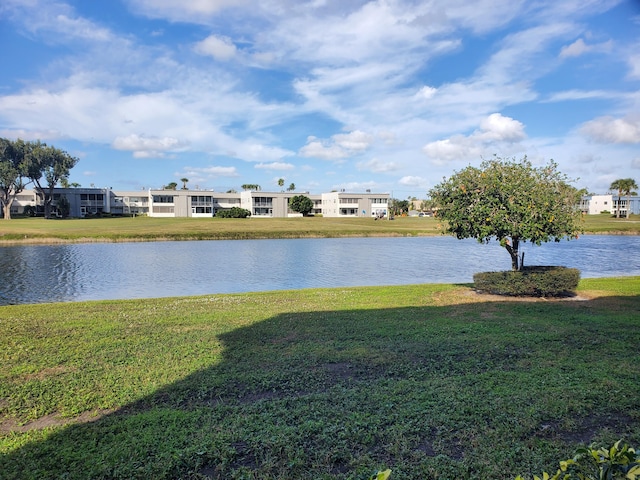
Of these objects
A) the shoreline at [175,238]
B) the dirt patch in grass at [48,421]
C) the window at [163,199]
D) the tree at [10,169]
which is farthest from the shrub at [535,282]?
the window at [163,199]

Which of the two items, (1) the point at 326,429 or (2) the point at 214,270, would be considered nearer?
(1) the point at 326,429

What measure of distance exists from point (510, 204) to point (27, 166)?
98158mm

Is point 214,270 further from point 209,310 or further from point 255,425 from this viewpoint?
point 255,425

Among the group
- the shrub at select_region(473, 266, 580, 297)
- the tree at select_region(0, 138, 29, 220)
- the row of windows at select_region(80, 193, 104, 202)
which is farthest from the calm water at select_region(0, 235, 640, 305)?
the row of windows at select_region(80, 193, 104, 202)

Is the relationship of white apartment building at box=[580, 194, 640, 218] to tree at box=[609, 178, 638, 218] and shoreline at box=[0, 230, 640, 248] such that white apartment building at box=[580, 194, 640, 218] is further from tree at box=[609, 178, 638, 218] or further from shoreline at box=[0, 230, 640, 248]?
shoreline at box=[0, 230, 640, 248]

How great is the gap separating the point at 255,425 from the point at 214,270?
943 inches

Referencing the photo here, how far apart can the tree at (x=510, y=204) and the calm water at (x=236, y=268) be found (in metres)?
7.82

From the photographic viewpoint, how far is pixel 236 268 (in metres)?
29.5

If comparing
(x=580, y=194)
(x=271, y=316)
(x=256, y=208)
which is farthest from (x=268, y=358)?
(x=256, y=208)

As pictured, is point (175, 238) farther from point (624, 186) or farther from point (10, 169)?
point (624, 186)

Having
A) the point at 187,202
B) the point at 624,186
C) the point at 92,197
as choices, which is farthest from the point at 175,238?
the point at 624,186

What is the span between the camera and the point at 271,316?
11984 millimetres

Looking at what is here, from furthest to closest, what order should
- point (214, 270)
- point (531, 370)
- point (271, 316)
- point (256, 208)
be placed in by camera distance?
point (256, 208), point (214, 270), point (271, 316), point (531, 370)

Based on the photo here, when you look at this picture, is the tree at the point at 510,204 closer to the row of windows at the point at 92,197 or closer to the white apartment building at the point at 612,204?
the row of windows at the point at 92,197
